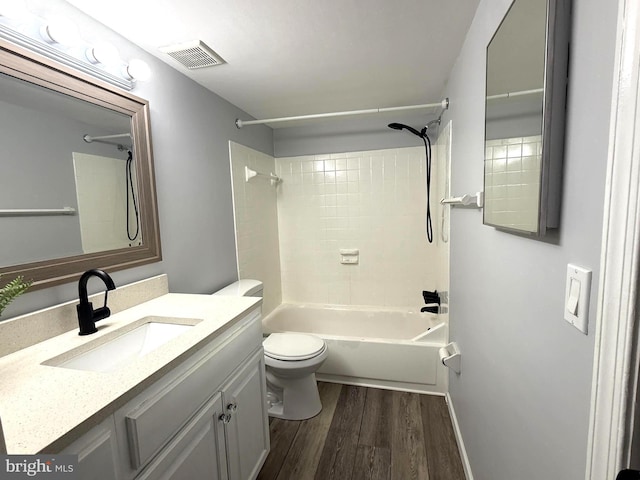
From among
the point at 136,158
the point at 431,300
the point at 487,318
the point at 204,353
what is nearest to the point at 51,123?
the point at 136,158

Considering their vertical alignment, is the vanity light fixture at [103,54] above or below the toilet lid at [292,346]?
above

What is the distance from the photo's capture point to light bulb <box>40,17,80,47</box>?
108 centimetres

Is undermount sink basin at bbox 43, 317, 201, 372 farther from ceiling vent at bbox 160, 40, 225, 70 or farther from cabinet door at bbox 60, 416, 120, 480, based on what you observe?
ceiling vent at bbox 160, 40, 225, 70

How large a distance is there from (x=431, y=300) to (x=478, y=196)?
153 cm

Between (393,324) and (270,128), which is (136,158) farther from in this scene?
(393,324)

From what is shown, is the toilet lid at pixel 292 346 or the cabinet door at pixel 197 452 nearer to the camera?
the cabinet door at pixel 197 452

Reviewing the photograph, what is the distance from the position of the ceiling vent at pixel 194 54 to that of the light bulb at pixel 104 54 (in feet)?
0.81

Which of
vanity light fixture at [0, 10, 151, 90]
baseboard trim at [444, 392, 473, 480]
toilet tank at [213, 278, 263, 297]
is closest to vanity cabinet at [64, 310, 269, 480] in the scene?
toilet tank at [213, 278, 263, 297]

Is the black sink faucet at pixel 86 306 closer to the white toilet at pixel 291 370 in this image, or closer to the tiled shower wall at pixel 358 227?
the white toilet at pixel 291 370

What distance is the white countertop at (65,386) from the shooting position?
617mm

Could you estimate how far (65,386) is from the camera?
0.78 m

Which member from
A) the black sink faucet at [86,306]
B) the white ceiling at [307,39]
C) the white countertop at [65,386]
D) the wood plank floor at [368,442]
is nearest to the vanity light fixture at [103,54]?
the white ceiling at [307,39]

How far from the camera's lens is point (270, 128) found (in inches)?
119

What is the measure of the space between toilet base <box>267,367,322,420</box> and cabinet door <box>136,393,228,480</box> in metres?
0.85
